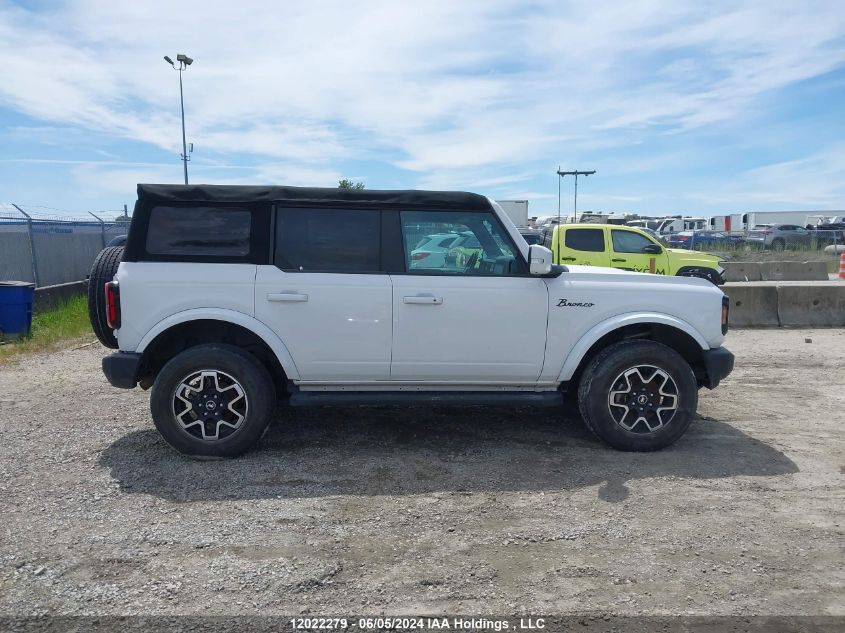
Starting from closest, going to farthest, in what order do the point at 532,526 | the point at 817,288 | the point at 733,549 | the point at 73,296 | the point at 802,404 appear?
the point at 733,549
the point at 532,526
the point at 802,404
the point at 817,288
the point at 73,296

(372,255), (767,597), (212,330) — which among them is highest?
(372,255)

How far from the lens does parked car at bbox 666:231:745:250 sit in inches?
1171

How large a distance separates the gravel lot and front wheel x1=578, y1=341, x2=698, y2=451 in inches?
7.2

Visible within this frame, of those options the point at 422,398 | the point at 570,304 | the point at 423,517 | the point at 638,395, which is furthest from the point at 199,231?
the point at 638,395

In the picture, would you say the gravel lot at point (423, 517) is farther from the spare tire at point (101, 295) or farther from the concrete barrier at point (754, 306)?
the concrete barrier at point (754, 306)

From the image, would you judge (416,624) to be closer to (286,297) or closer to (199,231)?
Result: (286,297)

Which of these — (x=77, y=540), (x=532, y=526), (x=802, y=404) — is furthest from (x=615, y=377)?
(x=77, y=540)

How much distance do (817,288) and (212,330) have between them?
34.3 ft

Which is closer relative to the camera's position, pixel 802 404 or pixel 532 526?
pixel 532 526

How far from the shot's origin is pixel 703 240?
3466cm

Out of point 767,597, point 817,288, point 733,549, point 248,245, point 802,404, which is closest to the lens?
point 767,597

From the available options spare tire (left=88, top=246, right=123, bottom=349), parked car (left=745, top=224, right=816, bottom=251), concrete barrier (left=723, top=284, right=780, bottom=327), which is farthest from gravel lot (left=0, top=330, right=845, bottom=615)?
parked car (left=745, top=224, right=816, bottom=251)

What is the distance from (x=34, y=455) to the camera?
502cm

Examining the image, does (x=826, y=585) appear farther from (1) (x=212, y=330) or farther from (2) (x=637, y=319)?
(1) (x=212, y=330)
